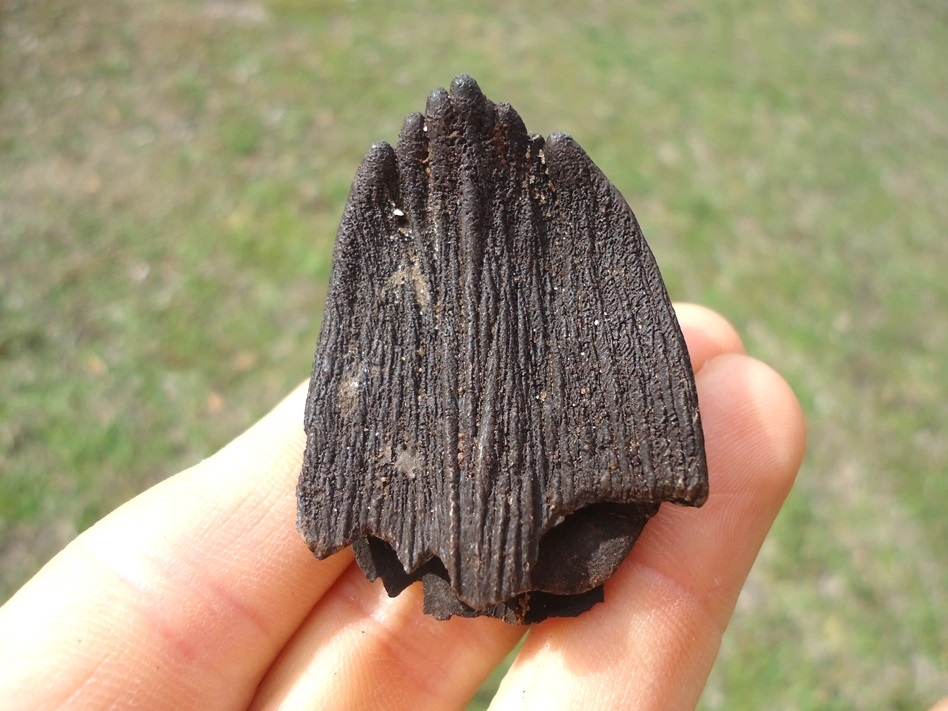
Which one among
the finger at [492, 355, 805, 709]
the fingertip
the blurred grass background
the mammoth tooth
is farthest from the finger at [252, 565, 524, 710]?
the blurred grass background

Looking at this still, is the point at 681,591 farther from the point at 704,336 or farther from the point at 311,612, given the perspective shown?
the point at 311,612

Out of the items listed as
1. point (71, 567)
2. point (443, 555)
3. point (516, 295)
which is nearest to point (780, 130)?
point (516, 295)

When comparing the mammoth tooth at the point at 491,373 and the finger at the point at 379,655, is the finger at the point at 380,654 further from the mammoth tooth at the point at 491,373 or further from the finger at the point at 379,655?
the mammoth tooth at the point at 491,373

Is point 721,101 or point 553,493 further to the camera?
point 721,101

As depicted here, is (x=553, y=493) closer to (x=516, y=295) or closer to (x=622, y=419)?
(x=622, y=419)

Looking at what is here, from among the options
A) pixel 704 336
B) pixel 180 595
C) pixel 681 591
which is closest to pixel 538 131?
pixel 704 336
